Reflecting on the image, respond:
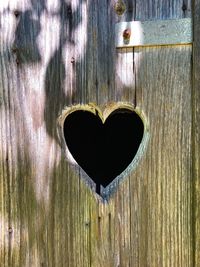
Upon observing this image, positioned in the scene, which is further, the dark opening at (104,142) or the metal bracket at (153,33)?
the dark opening at (104,142)

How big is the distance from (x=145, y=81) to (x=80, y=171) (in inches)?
16.7

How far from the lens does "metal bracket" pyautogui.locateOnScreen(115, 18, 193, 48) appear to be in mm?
1681

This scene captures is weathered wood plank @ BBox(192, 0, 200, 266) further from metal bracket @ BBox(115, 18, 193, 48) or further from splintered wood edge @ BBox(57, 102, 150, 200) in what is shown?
splintered wood edge @ BBox(57, 102, 150, 200)

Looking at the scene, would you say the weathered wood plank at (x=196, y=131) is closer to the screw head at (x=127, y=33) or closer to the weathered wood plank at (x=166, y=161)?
the weathered wood plank at (x=166, y=161)

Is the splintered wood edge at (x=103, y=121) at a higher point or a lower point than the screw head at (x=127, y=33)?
lower

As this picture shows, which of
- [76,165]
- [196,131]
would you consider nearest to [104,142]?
[76,165]

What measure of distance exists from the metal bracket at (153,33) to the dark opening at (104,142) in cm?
73

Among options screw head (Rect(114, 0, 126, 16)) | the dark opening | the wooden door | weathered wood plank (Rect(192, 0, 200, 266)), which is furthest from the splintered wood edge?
the dark opening

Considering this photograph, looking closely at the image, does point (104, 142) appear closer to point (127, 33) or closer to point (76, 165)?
point (76, 165)

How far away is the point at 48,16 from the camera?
1.79 meters

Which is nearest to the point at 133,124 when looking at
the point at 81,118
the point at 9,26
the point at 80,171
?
the point at 81,118

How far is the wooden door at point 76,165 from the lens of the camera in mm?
1706

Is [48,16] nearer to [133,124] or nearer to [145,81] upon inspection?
[145,81]

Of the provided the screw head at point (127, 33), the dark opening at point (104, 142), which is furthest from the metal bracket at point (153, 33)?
the dark opening at point (104, 142)
